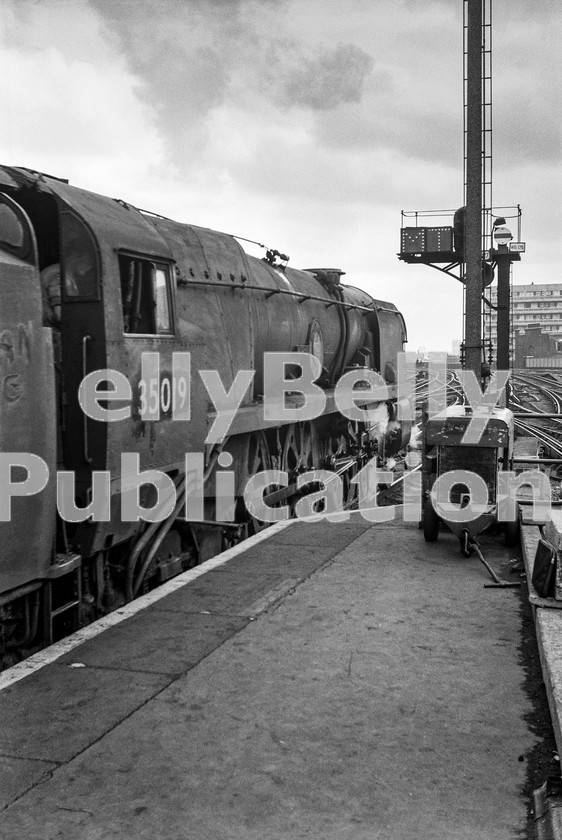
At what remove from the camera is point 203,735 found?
413cm

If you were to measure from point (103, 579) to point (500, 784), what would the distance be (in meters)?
3.53

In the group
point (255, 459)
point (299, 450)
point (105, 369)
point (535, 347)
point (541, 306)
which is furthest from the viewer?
point (541, 306)

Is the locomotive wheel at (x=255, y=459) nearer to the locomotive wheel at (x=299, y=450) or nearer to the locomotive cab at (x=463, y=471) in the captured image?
the locomotive wheel at (x=299, y=450)

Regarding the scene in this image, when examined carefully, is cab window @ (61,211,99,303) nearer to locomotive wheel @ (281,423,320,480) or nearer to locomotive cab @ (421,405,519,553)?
locomotive cab @ (421,405,519,553)

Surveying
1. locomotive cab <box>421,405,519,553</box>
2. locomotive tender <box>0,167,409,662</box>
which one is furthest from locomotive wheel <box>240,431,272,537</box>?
locomotive cab <box>421,405,519,553</box>

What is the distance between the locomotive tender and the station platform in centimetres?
42

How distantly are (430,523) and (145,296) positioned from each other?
3.70m

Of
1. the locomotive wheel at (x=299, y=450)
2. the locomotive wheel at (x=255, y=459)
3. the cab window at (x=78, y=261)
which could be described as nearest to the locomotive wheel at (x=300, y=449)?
the locomotive wheel at (x=299, y=450)

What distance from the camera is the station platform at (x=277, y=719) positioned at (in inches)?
136

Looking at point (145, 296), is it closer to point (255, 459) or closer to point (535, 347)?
point (255, 459)

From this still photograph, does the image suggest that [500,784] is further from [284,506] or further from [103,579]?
[284,506]

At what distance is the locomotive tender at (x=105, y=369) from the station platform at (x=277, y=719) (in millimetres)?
415

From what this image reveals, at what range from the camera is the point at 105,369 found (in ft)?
18.8

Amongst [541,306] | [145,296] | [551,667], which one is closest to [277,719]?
[551,667]
